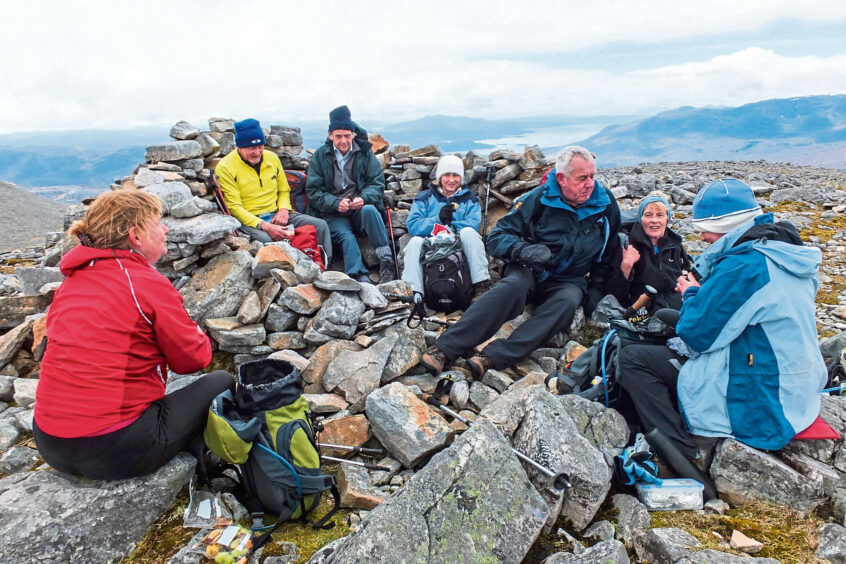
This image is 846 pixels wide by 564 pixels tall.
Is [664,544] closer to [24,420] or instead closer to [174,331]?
[174,331]

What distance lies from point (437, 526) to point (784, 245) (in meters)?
3.70

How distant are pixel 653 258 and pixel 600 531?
461 centimetres

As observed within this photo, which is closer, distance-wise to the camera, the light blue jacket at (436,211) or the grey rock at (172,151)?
the light blue jacket at (436,211)

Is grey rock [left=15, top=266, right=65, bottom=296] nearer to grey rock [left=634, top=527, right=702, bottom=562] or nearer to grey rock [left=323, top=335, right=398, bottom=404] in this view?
grey rock [left=323, top=335, right=398, bottom=404]

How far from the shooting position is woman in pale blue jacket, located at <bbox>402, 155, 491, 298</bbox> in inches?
317

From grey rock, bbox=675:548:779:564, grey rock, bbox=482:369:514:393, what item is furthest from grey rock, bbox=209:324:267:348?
grey rock, bbox=675:548:779:564

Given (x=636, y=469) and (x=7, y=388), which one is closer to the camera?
(x=636, y=469)

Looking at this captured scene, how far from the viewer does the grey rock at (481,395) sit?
5.90m

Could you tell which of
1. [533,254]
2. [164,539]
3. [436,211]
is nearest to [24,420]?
[164,539]

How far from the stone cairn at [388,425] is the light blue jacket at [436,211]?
1213mm

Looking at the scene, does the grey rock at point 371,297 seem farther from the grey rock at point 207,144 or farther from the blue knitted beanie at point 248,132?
the grey rock at point 207,144

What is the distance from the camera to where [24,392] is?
5.77 meters

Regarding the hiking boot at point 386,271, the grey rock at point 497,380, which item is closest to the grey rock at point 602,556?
the grey rock at point 497,380

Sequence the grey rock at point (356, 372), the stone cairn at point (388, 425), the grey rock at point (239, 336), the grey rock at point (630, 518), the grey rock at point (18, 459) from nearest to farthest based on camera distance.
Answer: the stone cairn at point (388, 425) < the grey rock at point (630, 518) < the grey rock at point (18, 459) < the grey rock at point (356, 372) < the grey rock at point (239, 336)
